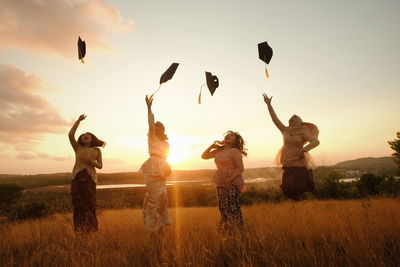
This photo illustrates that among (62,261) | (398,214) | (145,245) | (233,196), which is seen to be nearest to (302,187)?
(233,196)

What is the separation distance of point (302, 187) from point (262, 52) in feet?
9.89

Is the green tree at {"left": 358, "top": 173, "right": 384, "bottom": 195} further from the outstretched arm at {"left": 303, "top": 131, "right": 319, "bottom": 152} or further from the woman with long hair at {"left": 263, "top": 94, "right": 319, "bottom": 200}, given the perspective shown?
the outstretched arm at {"left": 303, "top": 131, "right": 319, "bottom": 152}

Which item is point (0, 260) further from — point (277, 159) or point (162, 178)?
point (277, 159)

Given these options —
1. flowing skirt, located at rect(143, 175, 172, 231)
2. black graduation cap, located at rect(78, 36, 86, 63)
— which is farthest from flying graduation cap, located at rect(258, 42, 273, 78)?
black graduation cap, located at rect(78, 36, 86, 63)

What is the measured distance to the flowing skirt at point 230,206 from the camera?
5598 mm

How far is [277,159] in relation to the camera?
21.0 ft

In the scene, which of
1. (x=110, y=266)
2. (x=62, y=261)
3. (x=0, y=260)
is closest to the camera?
(x=110, y=266)

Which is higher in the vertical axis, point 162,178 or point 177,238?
point 162,178

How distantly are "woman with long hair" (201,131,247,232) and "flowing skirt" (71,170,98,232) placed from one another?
2786 mm

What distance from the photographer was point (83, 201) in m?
6.45

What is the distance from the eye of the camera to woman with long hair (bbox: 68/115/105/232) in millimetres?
6406

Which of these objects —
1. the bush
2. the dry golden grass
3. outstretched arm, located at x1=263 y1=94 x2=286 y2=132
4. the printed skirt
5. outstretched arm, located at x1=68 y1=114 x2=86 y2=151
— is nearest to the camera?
the dry golden grass

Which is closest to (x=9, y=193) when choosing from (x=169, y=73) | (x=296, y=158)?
(x=169, y=73)

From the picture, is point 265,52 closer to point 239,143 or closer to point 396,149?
point 239,143
